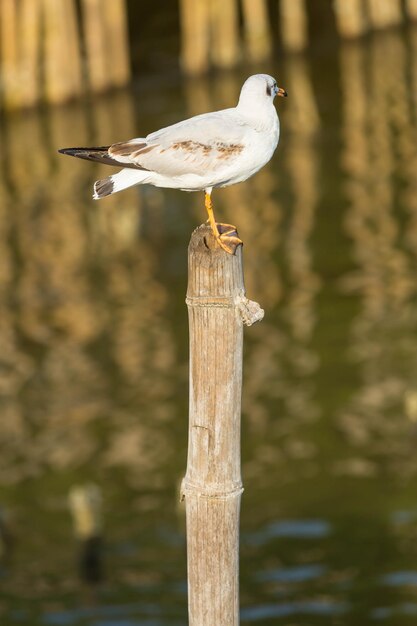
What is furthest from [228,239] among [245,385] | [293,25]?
[293,25]

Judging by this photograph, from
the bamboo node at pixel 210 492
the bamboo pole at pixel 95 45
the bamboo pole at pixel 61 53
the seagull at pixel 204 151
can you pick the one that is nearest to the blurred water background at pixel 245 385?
the bamboo pole at pixel 61 53

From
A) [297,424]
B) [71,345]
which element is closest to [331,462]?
[297,424]

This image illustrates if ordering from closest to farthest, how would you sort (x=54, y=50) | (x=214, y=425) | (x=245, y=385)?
(x=214, y=425) → (x=245, y=385) → (x=54, y=50)

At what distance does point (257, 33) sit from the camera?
38.3 m

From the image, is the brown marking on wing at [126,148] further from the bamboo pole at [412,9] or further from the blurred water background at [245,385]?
the bamboo pole at [412,9]

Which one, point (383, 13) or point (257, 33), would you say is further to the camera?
point (383, 13)

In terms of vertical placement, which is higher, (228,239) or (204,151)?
(204,151)

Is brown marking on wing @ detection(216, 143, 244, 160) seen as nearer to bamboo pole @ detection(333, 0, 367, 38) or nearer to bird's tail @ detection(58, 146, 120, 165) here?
Result: bird's tail @ detection(58, 146, 120, 165)

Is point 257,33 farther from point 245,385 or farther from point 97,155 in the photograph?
point 97,155

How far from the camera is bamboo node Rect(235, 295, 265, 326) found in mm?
6879

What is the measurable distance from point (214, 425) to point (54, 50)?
92.6ft

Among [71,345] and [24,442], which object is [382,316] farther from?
[24,442]

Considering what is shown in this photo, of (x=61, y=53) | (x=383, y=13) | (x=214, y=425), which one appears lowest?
(x=214, y=425)

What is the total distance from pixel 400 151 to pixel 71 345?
11248 mm
